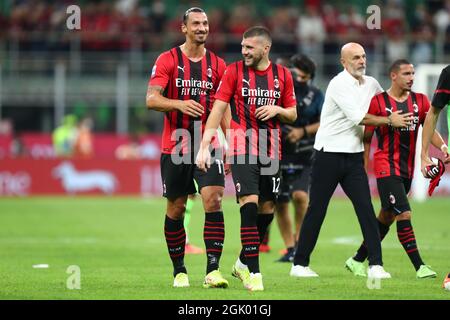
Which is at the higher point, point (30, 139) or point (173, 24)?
point (173, 24)

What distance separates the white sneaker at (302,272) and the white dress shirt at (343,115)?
1275 mm

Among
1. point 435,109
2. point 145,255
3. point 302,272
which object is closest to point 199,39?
point 435,109

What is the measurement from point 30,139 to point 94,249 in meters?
14.6

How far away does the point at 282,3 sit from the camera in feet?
107

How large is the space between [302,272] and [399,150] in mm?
1676

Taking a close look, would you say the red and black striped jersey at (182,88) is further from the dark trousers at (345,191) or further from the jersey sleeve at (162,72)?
the dark trousers at (345,191)

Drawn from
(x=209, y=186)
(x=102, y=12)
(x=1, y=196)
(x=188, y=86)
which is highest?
(x=102, y=12)

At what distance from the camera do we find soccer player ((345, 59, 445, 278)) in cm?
1118

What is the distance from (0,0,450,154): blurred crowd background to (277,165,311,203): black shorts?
13.9 metres

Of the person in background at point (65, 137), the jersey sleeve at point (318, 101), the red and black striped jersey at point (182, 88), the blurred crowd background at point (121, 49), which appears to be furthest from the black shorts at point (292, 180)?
the person in background at point (65, 137)

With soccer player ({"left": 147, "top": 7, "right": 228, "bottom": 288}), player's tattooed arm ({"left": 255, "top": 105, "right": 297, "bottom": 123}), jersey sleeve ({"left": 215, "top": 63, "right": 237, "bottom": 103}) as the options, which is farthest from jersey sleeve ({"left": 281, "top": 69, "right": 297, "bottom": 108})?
soccer player ({"left": 147, "top": 7, "right": 228, "bottom": 288})
